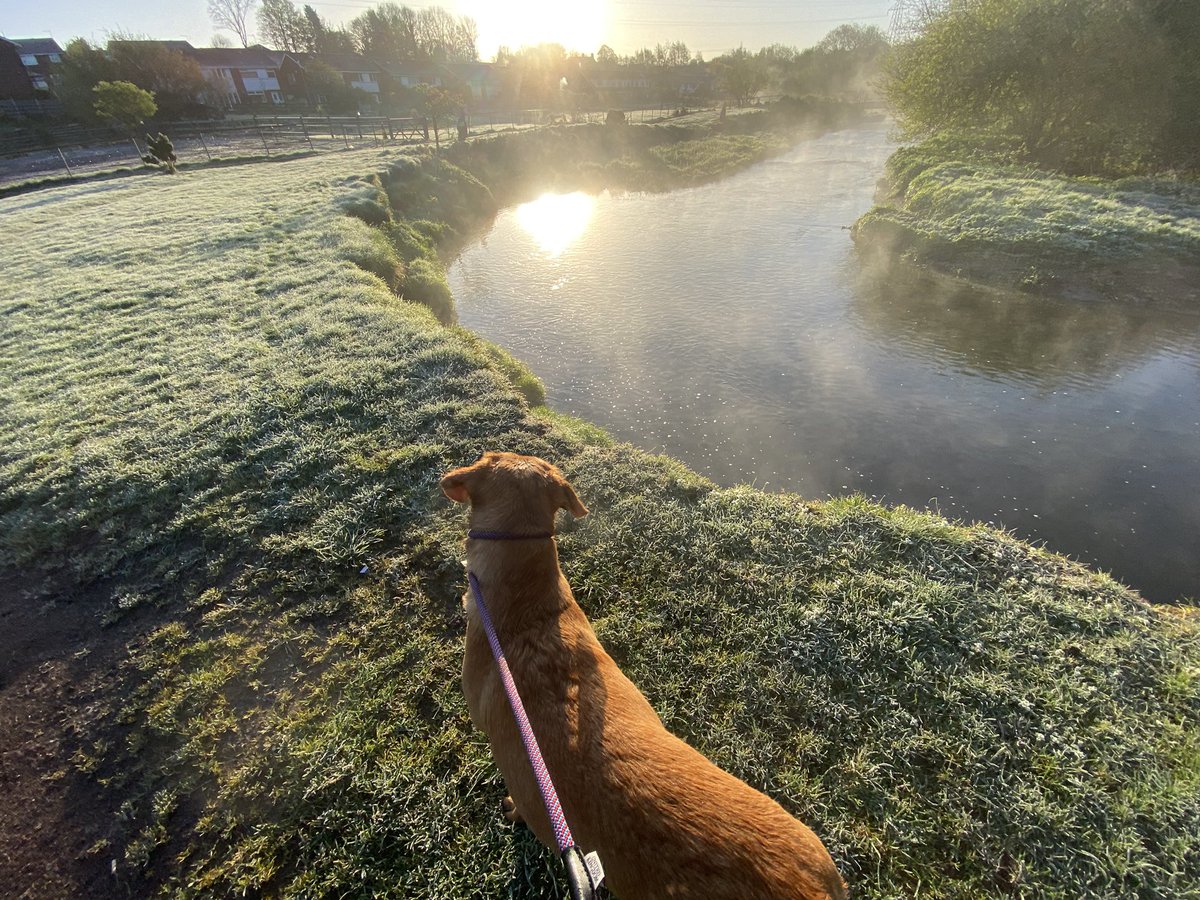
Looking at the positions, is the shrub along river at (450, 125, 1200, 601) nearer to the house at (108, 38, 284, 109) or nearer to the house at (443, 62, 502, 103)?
the house at (108, 38, 284, 109)

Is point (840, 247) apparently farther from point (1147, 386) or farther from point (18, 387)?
point (18, 387)

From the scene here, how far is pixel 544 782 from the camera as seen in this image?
1.96m

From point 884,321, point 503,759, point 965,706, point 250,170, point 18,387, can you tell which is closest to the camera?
point 503,759

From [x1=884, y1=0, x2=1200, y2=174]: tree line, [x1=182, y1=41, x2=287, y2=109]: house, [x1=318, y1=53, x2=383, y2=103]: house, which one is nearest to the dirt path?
[x1=884, y1=0, x2=1200, y2=174]: tree line

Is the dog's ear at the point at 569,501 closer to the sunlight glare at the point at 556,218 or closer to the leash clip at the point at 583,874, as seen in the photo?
the leash clip at the point at 583,874

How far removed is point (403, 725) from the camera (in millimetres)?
3588

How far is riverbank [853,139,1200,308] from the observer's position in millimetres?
12469

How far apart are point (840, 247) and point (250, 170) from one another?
90.9ft

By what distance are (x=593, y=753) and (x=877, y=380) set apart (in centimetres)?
955

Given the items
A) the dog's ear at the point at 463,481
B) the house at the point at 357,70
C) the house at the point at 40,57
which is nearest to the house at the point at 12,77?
the house at the point at 40,57

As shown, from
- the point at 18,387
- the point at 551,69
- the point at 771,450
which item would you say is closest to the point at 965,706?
the point at 771,450

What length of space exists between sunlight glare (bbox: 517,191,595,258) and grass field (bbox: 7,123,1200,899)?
13241 millimetres

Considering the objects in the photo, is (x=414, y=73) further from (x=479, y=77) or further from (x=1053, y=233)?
(x=1053, y=233)

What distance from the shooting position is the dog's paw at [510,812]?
3092mm
